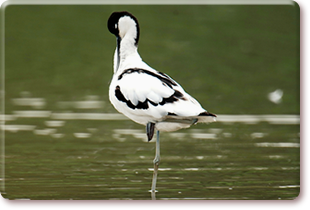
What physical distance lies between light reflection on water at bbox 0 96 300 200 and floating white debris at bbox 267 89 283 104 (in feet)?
4.81

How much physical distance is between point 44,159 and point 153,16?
745cm

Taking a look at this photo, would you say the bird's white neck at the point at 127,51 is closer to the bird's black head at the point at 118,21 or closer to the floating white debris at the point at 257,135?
the bird's black head at the point at 118,21

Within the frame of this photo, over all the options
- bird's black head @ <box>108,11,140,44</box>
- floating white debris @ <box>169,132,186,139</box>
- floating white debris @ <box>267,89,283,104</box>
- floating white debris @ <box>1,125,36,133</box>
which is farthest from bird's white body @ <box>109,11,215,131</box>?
floating white debris @ <box>267,89,283,104</box>

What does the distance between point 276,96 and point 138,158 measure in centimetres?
576

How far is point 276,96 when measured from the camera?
50.3ft

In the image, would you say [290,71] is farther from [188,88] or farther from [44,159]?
[44,159]

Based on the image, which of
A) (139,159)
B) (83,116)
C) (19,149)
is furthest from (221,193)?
(83,116)

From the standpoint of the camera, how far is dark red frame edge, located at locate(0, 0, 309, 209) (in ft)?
24.1

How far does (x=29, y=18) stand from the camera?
597 inches

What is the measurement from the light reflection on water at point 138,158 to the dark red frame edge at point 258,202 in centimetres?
63

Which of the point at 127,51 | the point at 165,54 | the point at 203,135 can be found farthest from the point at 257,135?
the point at 165,54

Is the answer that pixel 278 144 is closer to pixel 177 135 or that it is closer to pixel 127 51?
pixel 177 135

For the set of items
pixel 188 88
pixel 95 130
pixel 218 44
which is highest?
pixel 218 44

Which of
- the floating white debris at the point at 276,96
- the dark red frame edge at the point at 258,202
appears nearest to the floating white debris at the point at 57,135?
the dark red frame edge at the point at 258,202
